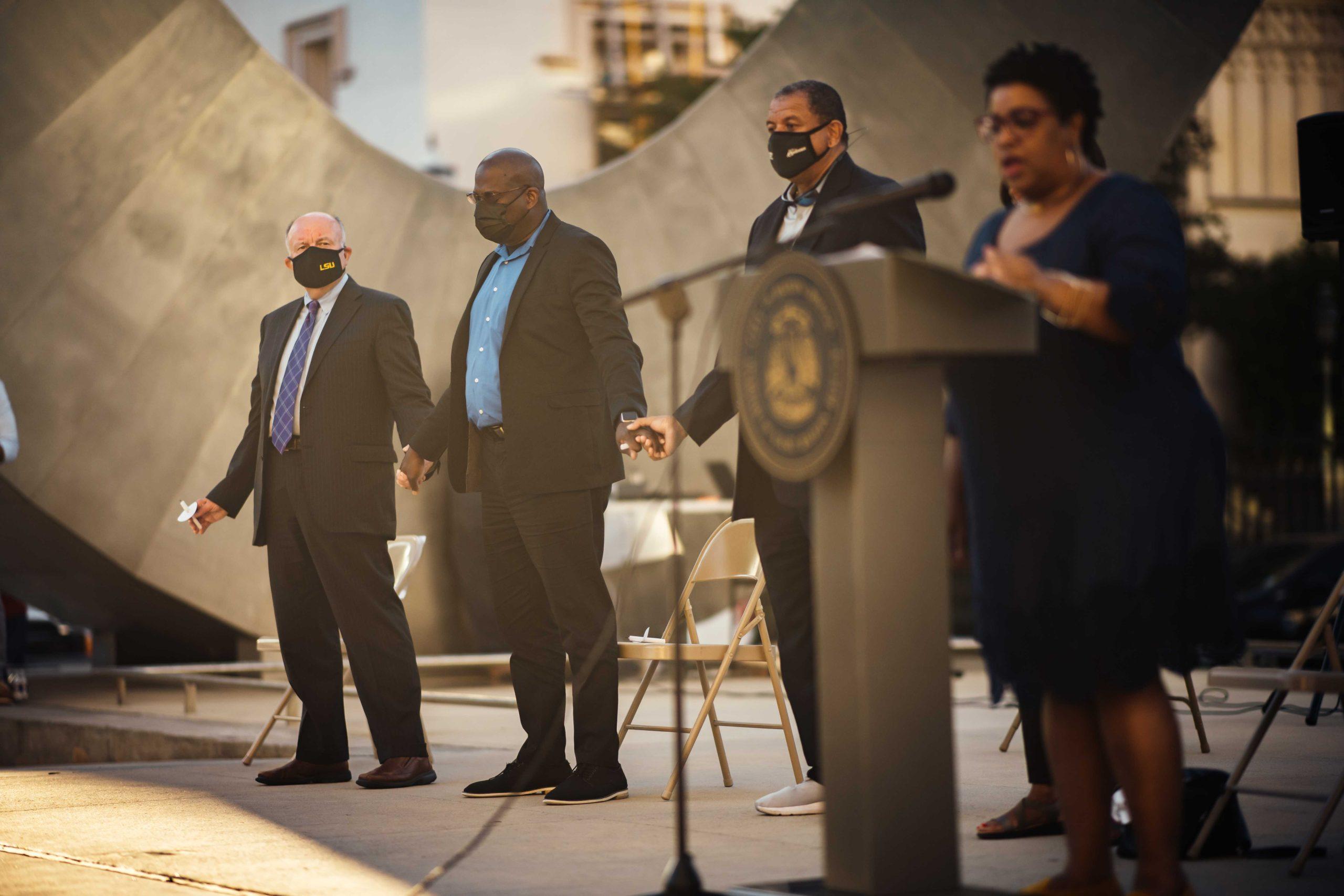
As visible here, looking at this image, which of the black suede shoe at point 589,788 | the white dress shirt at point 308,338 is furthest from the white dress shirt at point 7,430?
the black suede shoe at point 589,788

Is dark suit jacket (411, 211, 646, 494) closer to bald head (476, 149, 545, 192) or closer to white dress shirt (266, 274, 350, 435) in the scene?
bald head (476, 149, 545, 192)

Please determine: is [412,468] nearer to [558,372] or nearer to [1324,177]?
[558,372]

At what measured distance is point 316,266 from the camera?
5.16 metres

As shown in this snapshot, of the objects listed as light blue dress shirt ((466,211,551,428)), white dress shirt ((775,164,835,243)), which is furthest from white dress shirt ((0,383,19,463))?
white dress shirt ((775,164,835,243))

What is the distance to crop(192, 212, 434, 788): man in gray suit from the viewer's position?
5.00 m

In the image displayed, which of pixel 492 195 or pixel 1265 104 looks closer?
pixel 492 195

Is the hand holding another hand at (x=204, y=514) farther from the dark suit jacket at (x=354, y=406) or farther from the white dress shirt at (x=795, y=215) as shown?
the white dress shirt at (x=795, y=215)

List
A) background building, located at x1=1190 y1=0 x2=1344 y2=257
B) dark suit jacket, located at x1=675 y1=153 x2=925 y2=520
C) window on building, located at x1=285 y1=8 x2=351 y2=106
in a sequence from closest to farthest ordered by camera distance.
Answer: dark suit jacket, located at x1=675 y1=153 x2=925 y2=520 < window on building, located at x1=285 y1=8 x2=351 y2=106 < background building, located at x1=1190 y1=0 x2=1344 y2=257

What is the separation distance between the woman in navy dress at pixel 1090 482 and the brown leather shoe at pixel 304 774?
2.99 meters

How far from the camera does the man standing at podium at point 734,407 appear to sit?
4.06 metres

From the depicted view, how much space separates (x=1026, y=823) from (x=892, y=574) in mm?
1424

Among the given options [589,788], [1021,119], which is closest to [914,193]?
[1021,119]

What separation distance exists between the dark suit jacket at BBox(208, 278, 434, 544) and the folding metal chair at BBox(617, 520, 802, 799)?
0.95m

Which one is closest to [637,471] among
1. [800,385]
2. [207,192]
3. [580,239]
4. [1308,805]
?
[207,192]
